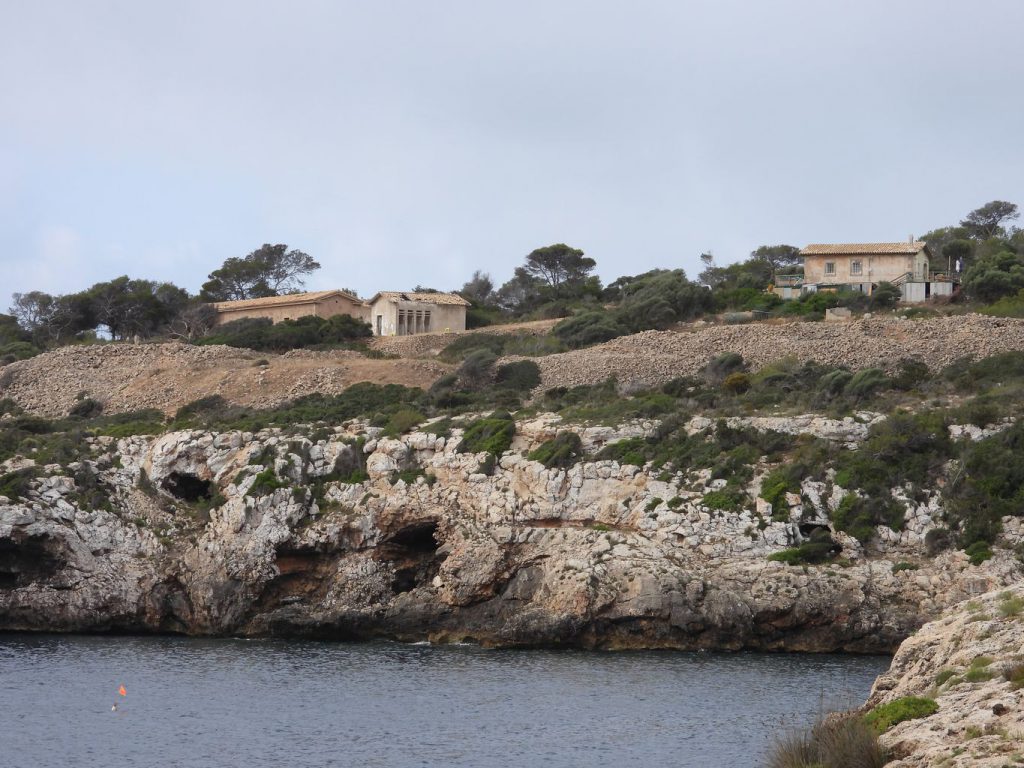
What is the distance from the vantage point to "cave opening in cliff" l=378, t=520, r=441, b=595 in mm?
47719

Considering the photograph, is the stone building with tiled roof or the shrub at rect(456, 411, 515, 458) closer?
the shrub at rect(456, 411, 515, 458)

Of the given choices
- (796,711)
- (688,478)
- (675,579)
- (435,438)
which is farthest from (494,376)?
(796,711)

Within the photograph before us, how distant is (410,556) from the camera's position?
48.6m

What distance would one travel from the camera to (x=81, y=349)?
72562 mm

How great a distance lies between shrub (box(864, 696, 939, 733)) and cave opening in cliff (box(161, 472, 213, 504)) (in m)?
34.7

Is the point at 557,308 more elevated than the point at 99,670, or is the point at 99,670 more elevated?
the point at 557,308

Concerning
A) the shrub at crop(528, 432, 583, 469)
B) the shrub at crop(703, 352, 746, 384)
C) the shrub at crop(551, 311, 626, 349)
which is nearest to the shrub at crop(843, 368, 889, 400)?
the shrub at crop(703, 352, 746, 384)

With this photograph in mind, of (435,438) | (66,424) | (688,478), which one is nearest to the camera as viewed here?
(688,478)

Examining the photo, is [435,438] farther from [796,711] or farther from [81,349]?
[81,349]

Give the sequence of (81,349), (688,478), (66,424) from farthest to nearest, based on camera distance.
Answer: (81,349)
(66,424)
(688,478)

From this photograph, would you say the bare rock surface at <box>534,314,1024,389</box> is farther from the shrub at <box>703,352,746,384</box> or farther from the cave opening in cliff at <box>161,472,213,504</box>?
the cave opening in cliff at <box>161,472,213,504</box>

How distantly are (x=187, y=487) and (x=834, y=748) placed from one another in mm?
37313

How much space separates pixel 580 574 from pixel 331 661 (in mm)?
7866

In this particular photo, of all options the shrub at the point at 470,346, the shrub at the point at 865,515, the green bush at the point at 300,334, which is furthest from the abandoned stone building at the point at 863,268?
the shrub at the point at 865,515
